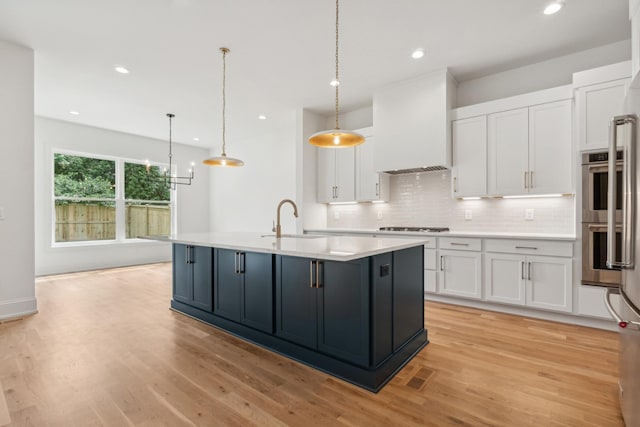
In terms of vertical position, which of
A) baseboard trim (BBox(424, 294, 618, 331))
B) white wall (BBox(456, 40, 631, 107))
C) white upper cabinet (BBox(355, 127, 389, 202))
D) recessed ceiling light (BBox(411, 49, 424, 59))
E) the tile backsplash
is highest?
recessed ceiling light (BBox(411, 49, 424, 59))

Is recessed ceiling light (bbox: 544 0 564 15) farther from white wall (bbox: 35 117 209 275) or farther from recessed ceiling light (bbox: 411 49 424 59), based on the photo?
white wall (bbox: 35 117 209 275)

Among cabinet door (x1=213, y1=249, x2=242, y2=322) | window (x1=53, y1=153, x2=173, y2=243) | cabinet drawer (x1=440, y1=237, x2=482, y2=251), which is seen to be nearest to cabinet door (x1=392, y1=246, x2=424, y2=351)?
cabinet drawer (x1=440, y1=237, x2=482, y2=251)

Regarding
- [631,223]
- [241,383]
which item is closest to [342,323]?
[241,383]

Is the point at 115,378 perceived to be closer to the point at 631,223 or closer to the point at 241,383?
the point at 241,383

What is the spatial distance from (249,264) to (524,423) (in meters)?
2.12

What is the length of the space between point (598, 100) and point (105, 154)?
7.86 m

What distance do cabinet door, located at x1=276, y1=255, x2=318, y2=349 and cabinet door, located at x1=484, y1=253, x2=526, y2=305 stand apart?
2327 millimetres

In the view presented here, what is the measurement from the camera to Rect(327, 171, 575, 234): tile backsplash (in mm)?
3572

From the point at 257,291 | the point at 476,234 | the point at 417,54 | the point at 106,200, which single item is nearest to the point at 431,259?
the point at 476,234

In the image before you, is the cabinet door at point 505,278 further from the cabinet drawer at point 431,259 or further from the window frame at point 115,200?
the window frame at point 115,200

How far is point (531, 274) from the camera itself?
3.26 metres

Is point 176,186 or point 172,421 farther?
point 176,186

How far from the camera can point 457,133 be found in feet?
12.9

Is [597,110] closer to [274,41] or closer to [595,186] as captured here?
[595,186]
